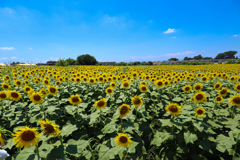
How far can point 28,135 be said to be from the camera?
1547mm

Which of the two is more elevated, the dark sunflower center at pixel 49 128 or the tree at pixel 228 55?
the tree at pixel 228 55

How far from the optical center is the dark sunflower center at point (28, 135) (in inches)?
60.9

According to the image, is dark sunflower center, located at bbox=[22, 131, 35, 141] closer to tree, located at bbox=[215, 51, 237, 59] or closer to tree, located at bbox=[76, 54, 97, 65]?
tree, located at bbox=[76, 54, 97, 65]

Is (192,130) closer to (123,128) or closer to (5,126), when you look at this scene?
(123,128)

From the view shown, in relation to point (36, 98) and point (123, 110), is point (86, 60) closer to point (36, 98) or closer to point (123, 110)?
point (36, 98)

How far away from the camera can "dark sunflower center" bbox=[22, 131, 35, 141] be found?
1.55m

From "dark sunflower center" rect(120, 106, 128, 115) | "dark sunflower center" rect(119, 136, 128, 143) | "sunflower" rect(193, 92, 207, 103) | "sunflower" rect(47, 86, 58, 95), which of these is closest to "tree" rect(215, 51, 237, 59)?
"sunflower" rect(193, 92, 207, 103)

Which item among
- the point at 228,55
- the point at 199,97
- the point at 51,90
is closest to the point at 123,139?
the point at 199,97

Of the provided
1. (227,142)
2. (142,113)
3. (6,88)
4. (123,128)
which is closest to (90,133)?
(123,128)

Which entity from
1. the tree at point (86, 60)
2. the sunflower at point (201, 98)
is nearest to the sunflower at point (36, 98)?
the sunflower at point (201, 98)

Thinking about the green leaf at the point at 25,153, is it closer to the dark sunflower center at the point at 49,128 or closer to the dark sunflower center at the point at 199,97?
the dark sunflower center at the point at 49,128

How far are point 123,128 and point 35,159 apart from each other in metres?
1.60

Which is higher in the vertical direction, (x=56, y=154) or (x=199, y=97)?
(x=199, y=97)

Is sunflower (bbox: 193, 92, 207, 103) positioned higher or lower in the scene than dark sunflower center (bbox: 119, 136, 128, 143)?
higher
